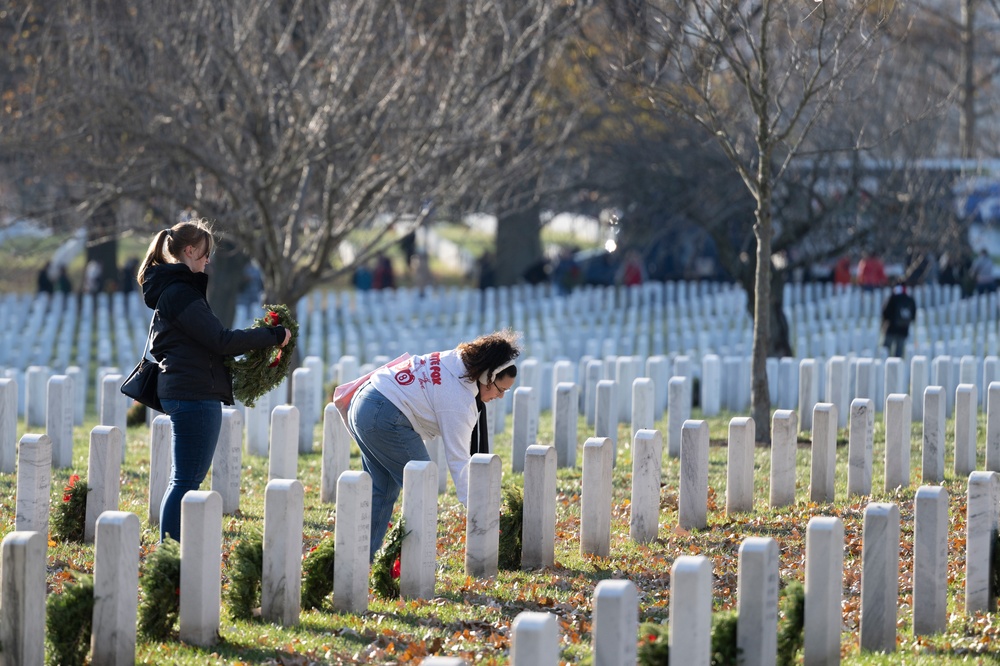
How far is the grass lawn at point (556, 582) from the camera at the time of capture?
5172 millimetres

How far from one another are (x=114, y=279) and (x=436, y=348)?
1452cm

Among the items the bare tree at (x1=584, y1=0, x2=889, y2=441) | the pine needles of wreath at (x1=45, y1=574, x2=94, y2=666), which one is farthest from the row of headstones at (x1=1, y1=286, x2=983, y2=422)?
the pine needles of wreath at (x1=45, y1=574, x2=94, y2=666)

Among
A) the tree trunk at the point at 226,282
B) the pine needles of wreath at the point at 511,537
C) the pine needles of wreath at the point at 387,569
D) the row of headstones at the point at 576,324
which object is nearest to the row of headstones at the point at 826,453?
the pine needles of wreath at the point at 511,537

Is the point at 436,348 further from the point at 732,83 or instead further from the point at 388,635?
the point at 388,635

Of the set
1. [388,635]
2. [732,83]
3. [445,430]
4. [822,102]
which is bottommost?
[388,635]

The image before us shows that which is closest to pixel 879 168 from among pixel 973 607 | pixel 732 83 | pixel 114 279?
pixel 732 83

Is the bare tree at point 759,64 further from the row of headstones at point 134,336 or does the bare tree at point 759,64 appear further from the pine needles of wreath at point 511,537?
the row of headstones at point 134,336

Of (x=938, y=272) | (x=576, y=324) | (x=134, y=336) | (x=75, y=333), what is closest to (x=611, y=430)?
(x=576, y=324)

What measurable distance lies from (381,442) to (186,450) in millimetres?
898

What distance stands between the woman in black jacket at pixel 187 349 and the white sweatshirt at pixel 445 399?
741 millimetres

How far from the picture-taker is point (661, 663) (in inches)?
175

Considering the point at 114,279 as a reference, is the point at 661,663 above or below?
below

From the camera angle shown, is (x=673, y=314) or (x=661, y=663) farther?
(x=673, y=314)

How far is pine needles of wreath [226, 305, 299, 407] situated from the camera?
645 cm
